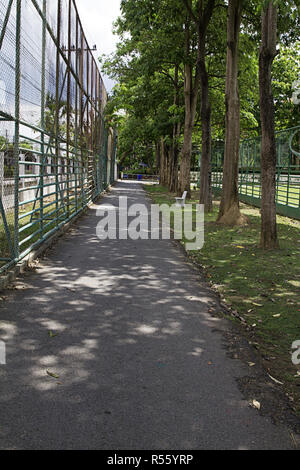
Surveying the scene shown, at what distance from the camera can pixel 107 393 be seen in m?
3.71

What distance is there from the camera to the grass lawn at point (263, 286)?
4.71m

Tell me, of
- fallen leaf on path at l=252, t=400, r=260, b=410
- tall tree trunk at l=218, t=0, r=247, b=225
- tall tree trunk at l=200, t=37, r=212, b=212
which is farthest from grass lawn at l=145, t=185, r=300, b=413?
tall tree trunk at l=200, t=37, r=212, b=212

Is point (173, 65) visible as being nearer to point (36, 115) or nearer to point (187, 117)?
point (187, 117)

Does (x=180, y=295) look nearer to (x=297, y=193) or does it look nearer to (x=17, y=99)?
(x=17, y=99)

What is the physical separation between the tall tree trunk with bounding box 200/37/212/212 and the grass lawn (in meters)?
5.51

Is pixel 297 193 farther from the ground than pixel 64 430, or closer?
farther from the ground

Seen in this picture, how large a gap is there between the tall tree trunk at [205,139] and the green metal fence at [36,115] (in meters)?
4.14

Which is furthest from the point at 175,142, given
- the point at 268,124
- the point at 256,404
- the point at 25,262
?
the point at 256,404

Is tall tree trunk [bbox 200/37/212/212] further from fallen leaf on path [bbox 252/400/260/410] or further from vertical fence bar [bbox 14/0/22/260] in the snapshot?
fallen leaf on path [bbox 252/400/260/410]

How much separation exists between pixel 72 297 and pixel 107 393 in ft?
9.24

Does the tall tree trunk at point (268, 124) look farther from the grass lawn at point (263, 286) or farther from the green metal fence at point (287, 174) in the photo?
the green metal fence at point (287, 174)

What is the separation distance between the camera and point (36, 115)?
9469 mm

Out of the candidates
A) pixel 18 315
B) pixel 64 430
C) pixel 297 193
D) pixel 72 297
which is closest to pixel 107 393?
pixel 64 430

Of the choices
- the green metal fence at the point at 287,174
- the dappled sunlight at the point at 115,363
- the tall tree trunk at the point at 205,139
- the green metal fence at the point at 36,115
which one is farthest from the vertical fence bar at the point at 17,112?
the green metal fence at the point at 287,174
